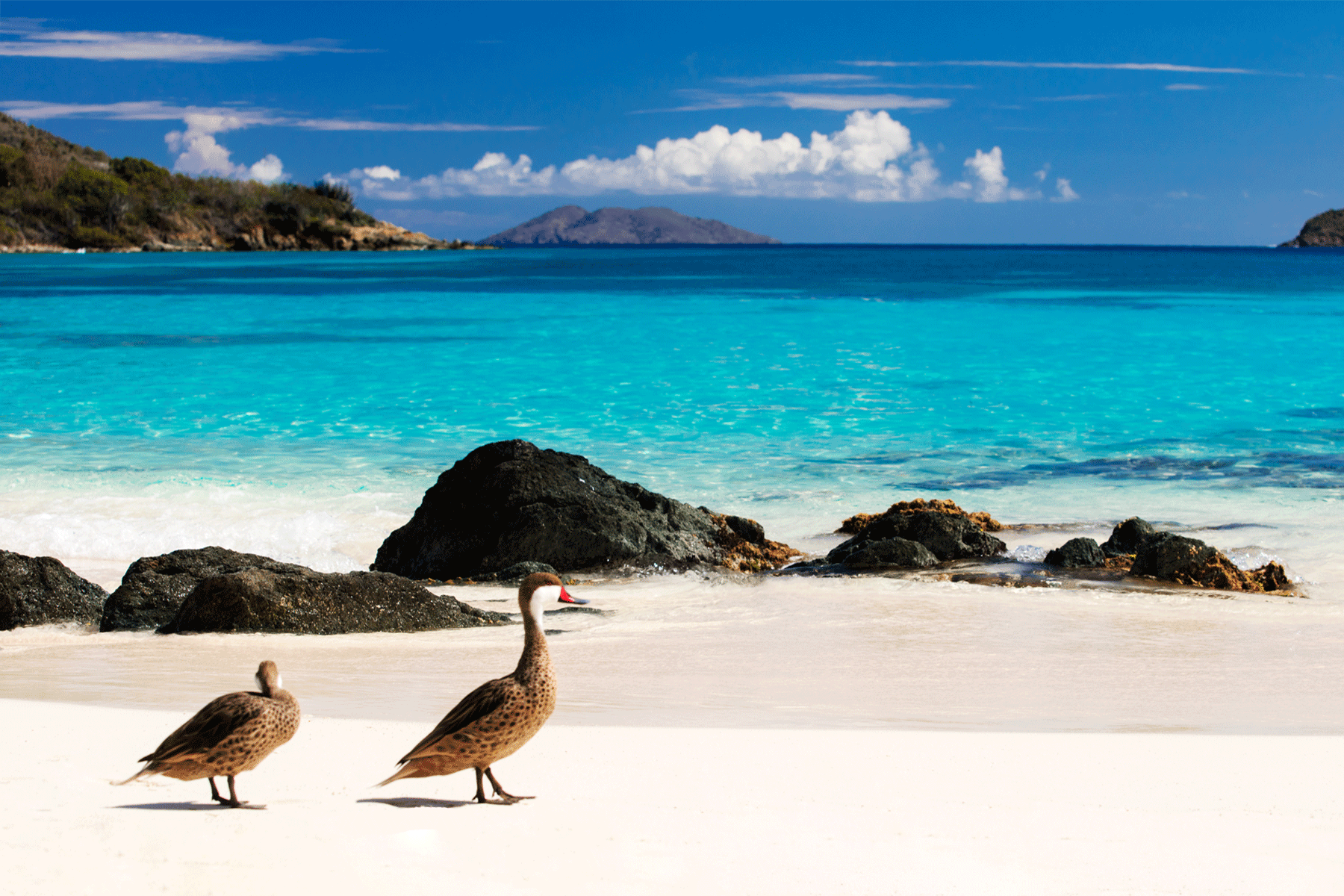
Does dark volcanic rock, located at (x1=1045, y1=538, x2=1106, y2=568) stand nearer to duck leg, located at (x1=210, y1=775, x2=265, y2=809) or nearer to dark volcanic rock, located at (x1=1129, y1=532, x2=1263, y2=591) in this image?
dark volcanic rock, located at (x1=1129, y1=532, x2=1263, y2=591)

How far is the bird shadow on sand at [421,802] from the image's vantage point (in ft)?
9.61

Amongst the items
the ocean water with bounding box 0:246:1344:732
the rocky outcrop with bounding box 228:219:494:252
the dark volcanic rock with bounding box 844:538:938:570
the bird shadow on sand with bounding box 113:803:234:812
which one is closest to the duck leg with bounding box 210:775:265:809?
the bird shadow on sand with bounding box 113:803:234:812

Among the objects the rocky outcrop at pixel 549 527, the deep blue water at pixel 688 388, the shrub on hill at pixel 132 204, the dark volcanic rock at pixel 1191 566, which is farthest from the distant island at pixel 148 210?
the dark volcanic rock at pixel 1191 566

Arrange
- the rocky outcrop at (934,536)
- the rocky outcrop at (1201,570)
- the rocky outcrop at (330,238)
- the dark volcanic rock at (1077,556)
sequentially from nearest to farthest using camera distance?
the rocky outcrop at (1201,570) → the dark volcanic rock at (1077,556) → the rocky outcrop at (934,536) → the rocky outcrop at (330,238)

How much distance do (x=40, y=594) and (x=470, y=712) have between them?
15.7 feet

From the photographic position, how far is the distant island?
103 metres

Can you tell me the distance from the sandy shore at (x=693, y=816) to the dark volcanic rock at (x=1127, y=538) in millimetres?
3894

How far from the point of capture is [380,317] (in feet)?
121

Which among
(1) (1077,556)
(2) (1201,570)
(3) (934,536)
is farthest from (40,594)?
(2) (1201,570)

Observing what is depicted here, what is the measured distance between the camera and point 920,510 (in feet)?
28.7

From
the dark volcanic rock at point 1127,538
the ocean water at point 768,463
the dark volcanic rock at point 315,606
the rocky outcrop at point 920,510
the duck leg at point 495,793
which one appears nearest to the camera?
the duck leg at point 495,793

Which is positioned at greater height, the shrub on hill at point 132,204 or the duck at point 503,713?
the shrub on hill at point 132,204

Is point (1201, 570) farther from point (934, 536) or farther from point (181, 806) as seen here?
point (181, 806)

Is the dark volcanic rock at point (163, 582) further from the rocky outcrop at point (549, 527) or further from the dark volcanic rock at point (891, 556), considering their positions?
the dark volcanic rock at point (891, 556)
